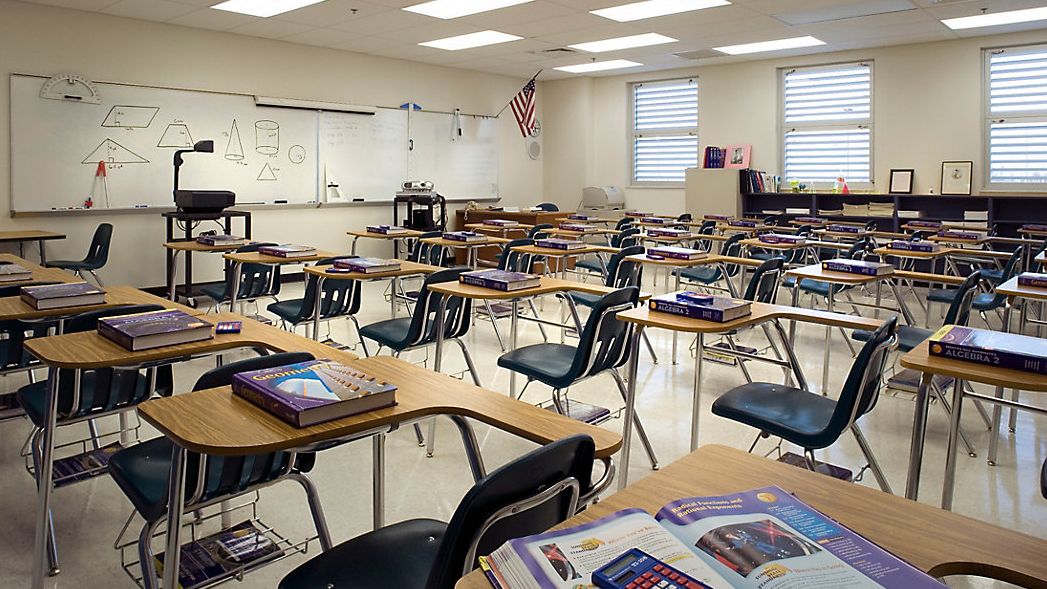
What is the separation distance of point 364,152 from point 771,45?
5.42 m

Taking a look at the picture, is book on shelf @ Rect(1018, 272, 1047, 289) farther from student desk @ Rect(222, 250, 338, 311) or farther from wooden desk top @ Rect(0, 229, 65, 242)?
wooden desk top @ Rect(0, 229, 65, 242)

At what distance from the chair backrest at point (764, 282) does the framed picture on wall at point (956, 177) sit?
579cm

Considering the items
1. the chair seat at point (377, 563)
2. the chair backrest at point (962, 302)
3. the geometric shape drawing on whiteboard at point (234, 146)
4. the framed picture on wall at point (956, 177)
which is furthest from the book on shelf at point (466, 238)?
the framed picture on wall at point (956, 177)

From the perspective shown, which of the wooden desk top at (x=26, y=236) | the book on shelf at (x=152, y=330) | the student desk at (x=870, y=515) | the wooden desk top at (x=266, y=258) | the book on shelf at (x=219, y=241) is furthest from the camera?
the wooden desk top at (x=26, y=236)

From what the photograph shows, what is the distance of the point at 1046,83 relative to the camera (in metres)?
8.79

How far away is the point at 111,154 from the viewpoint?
25.3ft

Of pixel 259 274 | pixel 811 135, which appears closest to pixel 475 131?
pixel 811 135

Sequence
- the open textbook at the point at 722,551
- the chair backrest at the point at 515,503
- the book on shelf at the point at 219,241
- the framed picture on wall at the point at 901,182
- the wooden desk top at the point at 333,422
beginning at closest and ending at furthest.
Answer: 1. the open textbook at the point at 722,551
2. the chair backrest at the point at 515,503
3. the wooden desk top at the point at 333,422
4. the book on shelf at the point at 219,241
5. the framed picture on wall at the point at 901,182

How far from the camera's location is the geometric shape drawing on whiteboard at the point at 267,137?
8820mm

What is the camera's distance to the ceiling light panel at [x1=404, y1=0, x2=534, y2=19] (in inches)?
288

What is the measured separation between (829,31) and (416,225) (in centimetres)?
555

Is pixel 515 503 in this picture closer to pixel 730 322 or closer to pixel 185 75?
pixel 730 322

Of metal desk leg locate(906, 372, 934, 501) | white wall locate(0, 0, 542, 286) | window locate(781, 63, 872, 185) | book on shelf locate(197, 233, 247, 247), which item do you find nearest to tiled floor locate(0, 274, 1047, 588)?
metal desk leg locate(906, 372, 934, 501)

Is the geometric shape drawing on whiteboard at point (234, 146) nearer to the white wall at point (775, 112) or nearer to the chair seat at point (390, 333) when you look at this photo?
the chair seat at point (390, 333)
